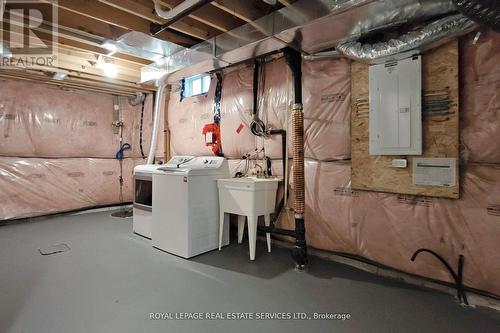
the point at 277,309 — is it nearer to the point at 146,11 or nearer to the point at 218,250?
the point at 218,250

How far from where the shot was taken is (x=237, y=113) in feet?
11.4

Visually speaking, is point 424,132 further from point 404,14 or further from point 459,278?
point 459,278

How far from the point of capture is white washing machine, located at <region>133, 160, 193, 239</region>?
3.36m

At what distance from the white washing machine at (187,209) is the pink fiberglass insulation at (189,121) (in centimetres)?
105

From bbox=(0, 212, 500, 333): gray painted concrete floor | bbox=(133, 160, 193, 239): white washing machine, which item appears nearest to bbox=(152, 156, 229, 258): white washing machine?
bbox=(0, 212, 500, 333): gray painted concrete floor

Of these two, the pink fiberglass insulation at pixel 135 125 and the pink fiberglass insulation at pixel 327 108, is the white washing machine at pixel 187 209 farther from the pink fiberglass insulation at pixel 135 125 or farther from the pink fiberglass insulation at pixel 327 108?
the pink fiberglass insulation at pixel 135 125

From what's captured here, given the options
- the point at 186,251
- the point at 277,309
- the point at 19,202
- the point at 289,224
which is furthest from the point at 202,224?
the point at 19,202

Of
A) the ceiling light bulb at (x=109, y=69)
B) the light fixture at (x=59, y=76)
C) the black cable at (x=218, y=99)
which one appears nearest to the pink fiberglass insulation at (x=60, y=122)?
the light fixture at (x=59, y=76)

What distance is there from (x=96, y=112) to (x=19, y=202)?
2.02 m

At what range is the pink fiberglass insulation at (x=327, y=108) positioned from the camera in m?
2.54

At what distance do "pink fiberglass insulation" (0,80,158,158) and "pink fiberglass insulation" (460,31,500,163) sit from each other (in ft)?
16.5

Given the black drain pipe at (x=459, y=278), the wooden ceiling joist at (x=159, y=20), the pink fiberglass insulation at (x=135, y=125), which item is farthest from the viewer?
the pink fiberglass insulation at (x=135, y=125)

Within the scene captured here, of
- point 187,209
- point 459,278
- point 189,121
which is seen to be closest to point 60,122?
point 189,121

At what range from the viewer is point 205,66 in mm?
3100
